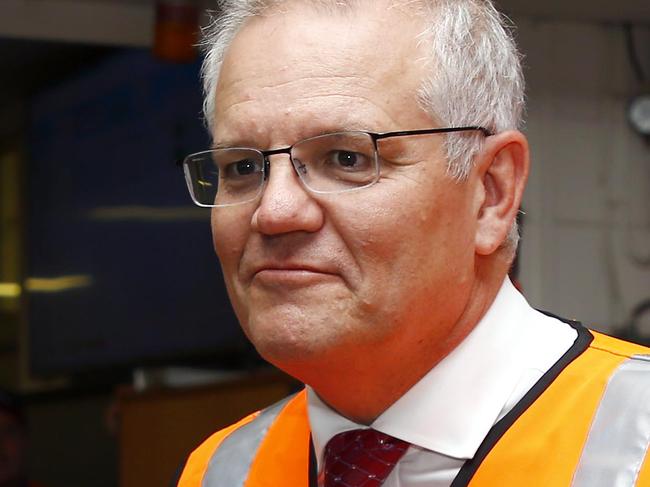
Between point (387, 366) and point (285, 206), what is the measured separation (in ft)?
0.83

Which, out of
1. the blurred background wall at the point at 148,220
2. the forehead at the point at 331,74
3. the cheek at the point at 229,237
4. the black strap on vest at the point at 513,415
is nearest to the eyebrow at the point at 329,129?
the forehead at the point at 331,74

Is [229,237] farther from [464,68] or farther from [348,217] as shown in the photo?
[464,68]

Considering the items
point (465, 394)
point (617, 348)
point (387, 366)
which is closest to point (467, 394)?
point (465, 394)

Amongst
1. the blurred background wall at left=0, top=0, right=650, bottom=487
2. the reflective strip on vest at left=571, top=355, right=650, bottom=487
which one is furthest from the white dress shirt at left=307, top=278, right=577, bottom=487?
the blurred background wall at left=0, top=0, right=650, bottom=487

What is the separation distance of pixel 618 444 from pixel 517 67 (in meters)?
0.55

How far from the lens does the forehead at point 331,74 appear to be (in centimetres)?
155

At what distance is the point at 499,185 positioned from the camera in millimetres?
1664

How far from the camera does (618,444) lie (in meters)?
1.49

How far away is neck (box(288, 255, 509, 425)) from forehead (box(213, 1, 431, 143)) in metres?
0.26

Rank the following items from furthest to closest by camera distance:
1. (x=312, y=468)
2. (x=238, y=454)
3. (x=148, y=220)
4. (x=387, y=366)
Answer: (x=148, y=220) → (x=238, y=454) → (x=312, y=468) → (x=387, y=366)

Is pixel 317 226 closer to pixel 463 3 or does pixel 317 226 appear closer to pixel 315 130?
pixel 315 130

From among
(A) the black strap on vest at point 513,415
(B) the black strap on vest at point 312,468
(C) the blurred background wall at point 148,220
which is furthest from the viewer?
(C) the blurred background wall at point 148,220

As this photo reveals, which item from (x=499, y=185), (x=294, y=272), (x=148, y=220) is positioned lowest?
(x=148, y=220)

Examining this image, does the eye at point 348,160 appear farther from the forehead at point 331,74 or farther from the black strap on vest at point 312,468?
the black strap on vest at point 312,468
